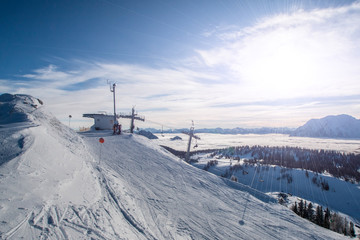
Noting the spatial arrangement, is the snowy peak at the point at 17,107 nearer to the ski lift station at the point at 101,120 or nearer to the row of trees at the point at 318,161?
the ski lift station at the point at 101,120

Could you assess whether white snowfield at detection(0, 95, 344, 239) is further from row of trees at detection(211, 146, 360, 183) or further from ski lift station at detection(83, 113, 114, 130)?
row of trees at detection(211, 146, 360, 183)

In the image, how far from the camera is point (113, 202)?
272 inches

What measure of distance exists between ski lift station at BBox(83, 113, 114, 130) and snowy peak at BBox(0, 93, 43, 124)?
564 inches

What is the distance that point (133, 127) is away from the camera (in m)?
29.9

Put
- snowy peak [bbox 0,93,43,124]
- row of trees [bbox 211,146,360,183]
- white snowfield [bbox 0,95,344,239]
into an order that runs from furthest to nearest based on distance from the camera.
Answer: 1. row of trees [bbox 211,146,360,183]
2. snowy peak [bbox 0,93,43,124]
3. white snowfield [bbox 0,95,344,239]

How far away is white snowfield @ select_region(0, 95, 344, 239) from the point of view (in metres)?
4.48

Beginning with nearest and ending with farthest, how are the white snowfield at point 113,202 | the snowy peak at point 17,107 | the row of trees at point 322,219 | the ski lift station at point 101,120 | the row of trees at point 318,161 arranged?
1. the white snowfield at point 113,202
2. the snowy peak at point 17,107
3. the row of trees at point 322,219
4. the ski lift station at point 101,120
5. the row of trees at point 318,161

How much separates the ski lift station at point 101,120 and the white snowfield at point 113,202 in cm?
1769

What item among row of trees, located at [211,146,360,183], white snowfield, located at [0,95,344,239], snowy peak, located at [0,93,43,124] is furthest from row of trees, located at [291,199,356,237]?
row of trees, located at [211,146,360,183]

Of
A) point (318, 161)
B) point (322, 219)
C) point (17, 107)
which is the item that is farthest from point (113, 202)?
point (318, 161)

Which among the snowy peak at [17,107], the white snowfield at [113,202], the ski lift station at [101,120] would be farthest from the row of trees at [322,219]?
the ski lift station at [101,120]

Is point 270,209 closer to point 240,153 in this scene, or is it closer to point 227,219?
point 227,219

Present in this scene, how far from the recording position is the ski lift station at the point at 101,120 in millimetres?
30516

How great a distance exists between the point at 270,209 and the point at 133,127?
79.3ft
